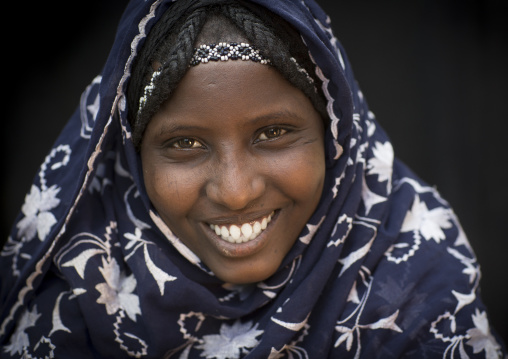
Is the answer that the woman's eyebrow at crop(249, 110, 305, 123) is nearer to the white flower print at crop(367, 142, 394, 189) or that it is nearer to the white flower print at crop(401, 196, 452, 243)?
the white flower print at crop(367, 142, 394, 189)

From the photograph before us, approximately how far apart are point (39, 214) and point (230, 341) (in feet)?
2.68

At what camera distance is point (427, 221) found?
5.74 ft

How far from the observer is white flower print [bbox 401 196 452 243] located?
1.70 metres

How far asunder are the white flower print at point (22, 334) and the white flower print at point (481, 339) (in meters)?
1.43

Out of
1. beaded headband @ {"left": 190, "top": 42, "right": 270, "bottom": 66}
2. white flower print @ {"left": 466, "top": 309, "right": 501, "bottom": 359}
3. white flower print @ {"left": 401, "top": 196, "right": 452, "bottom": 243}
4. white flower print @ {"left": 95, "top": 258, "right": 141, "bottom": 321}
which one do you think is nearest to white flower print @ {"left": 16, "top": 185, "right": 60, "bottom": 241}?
white flower print @ {"left": 95, "top": 258, "right": 141, "bottom": 321}

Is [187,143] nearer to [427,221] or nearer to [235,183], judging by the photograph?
[235,183]

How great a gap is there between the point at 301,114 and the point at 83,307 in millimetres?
953

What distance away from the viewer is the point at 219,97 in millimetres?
1341

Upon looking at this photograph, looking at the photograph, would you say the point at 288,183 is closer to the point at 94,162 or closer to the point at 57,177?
the point at 94,162

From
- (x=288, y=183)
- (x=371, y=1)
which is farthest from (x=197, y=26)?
(x=371, y=1)

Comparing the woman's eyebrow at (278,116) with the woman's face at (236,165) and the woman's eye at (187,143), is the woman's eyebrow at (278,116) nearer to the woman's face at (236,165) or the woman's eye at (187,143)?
the woman's face at (236,165)

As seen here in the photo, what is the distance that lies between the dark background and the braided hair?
181 centimetres

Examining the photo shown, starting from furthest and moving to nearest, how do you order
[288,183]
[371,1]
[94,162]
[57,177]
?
[371,1] < [57,177] < [94,162] < [288,183]

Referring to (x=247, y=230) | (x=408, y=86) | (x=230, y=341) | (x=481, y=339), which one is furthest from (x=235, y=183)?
(x=408, y=86)
